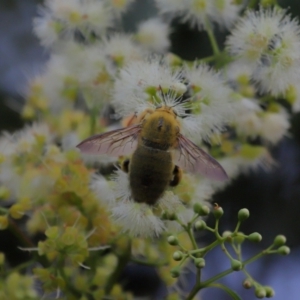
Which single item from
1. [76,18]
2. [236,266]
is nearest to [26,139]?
[76,18]

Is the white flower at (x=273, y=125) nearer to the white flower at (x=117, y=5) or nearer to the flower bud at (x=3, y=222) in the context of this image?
the white flower at (x=117, y=5)

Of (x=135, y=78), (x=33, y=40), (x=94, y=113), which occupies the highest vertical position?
(x=135, y=78)

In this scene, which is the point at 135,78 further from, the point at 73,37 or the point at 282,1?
the point at 282,1

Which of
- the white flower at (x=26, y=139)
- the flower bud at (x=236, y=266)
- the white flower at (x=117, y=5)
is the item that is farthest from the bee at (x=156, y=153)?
the white flower at (x=117, y=5)

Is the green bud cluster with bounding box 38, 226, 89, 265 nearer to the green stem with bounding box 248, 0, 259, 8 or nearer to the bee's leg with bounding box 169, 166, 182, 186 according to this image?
the bee's leg with bounding box 169, 166, 182, 186

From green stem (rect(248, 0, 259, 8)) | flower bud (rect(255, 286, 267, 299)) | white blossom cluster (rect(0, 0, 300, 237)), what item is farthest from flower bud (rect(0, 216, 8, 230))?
green stem (rect(248, 0, 259, 8))

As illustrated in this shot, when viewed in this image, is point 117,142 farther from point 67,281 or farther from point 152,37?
point 152,37

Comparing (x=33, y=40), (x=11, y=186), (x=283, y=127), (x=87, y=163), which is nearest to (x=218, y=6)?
(x=283, y=127)
